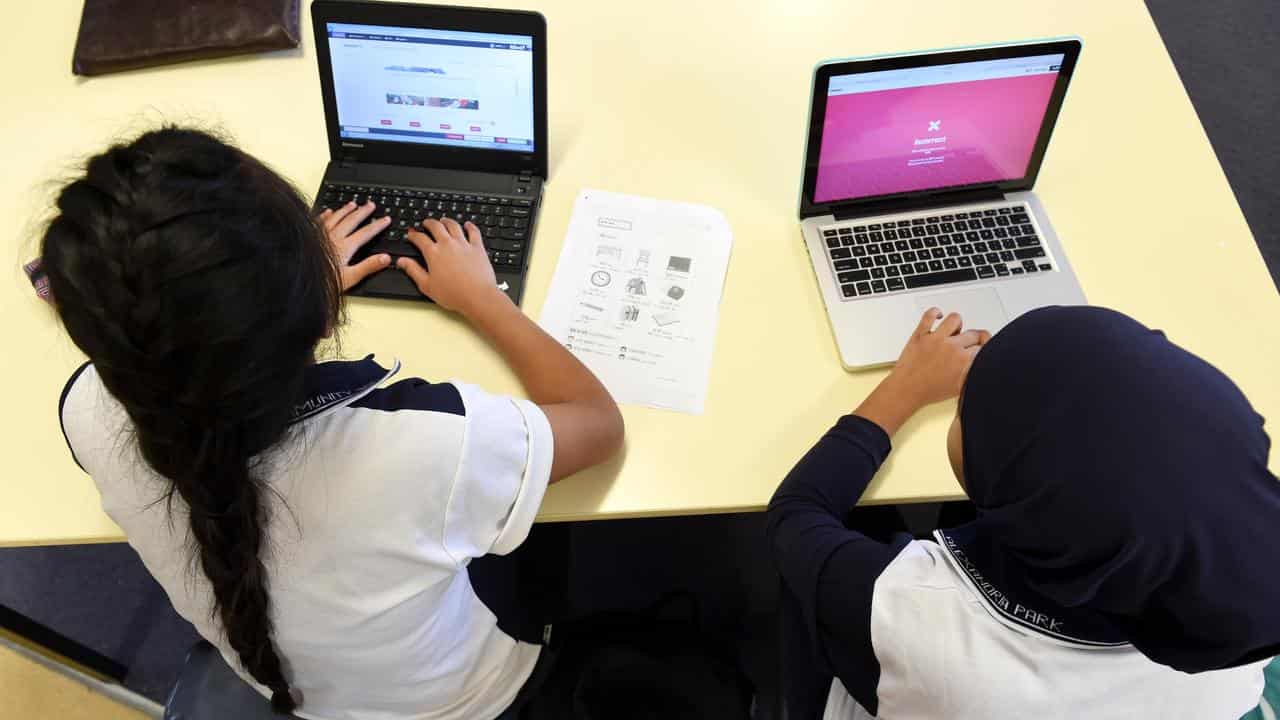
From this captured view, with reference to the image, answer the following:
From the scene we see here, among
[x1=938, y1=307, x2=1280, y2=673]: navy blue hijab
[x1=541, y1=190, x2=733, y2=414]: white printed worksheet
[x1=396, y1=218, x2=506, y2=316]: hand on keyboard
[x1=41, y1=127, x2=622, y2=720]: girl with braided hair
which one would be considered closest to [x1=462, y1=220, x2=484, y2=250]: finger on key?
[x1=396, y1=218, x2=506, y2=316]: hand on keyboard

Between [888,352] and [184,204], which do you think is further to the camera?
[888,352]

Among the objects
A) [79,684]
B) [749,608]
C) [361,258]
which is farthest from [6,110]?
[749,608]

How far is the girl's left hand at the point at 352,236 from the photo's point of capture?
1116 millimetres

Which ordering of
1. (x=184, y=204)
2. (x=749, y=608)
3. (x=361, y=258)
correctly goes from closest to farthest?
(x=184, y=204) < (x=361, y=258) < (x=749, y=608)

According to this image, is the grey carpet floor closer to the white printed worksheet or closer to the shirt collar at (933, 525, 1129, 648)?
the white printed worksheet

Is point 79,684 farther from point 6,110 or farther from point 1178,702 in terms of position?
point 1178,702

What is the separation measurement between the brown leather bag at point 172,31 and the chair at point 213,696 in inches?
33.5

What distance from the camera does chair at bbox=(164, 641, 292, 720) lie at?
1009mm

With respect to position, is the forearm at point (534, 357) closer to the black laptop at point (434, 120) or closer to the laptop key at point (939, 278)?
the black laptop at point (434, 120)

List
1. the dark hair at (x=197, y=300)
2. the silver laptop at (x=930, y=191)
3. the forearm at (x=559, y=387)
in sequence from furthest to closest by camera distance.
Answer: the silver laptop at (x=930, y=191), the forearm at (x=559, y=387), the dark hair at (x=197, y=300)

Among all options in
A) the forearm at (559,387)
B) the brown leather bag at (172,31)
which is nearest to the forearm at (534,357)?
the forearm at (559,387)

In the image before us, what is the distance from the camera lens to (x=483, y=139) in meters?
1.18

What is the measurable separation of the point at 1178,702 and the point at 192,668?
1.00 metres

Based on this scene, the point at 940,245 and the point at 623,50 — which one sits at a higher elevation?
the point at 623,50
